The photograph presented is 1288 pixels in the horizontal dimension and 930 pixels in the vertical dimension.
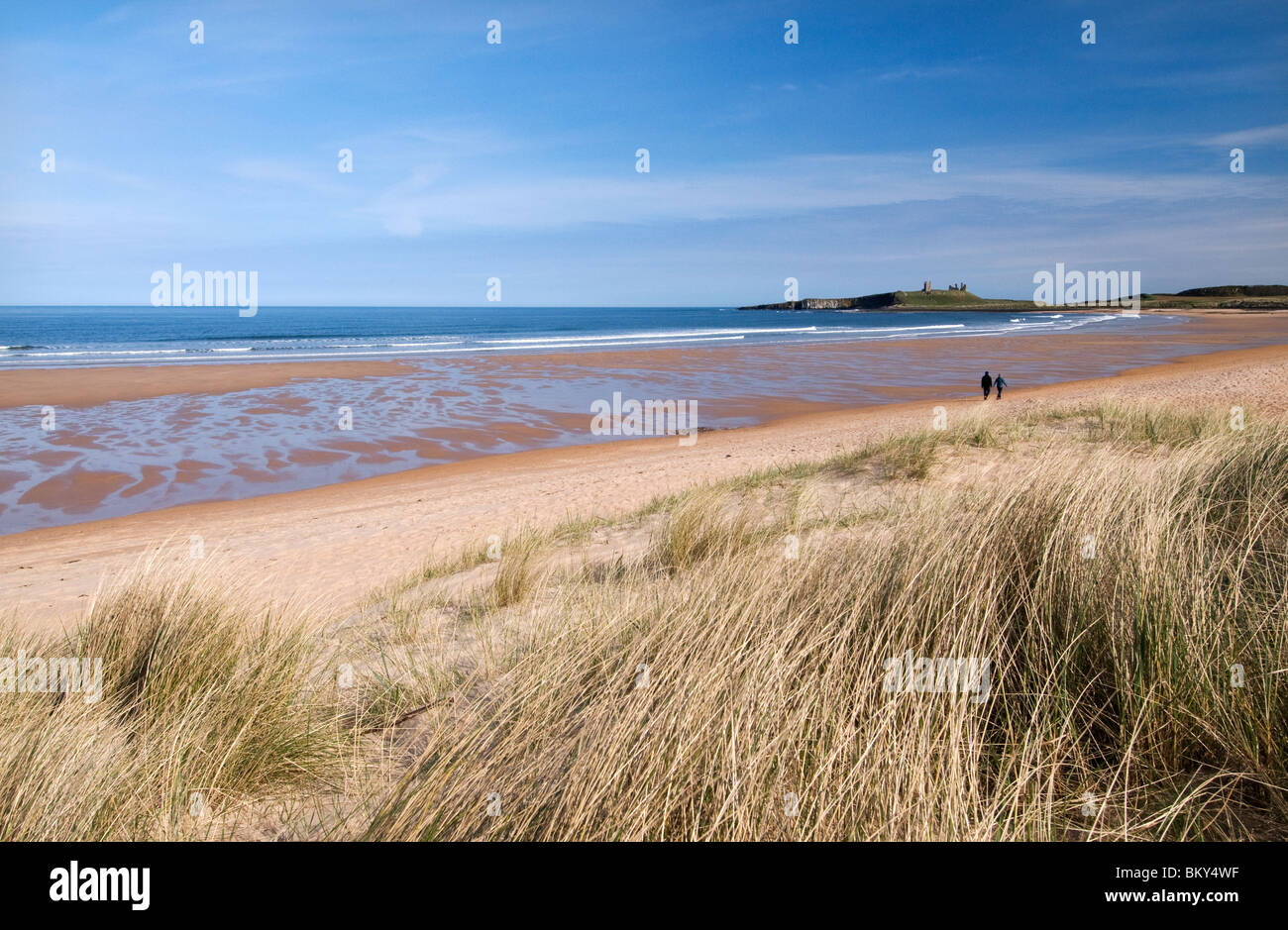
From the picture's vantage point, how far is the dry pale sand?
7.42 metres

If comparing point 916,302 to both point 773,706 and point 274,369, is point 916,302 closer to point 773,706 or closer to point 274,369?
point 274,369

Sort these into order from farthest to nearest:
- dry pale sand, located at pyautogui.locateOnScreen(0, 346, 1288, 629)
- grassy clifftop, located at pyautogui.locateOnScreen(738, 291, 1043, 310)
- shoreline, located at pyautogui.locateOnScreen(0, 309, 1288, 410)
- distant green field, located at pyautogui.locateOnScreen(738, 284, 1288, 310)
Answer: grassy clifftop, located at pyautogui.locateOnScreen(738, 291, 1043, 310) → distant green field, located at pyautogui.locateOnScreen(738, 284, 1288, 310) → shoreline, located at pyautogui.locateOnScreen(0, 309, 1288, 410) → dry pale sand, located at pyautogui.locateOnScreen(0, 346, 1288, 629)

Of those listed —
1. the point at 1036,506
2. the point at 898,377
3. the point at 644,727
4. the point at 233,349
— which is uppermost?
the point at 233,349

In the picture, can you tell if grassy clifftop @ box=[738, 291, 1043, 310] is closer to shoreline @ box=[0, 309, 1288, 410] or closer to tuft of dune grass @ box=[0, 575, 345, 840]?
shoreline @ box=[0, 309, 1288, 410]

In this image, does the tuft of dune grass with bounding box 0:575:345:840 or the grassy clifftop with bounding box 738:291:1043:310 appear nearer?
the tuft of dune grass with bounding box 0:575:345:840

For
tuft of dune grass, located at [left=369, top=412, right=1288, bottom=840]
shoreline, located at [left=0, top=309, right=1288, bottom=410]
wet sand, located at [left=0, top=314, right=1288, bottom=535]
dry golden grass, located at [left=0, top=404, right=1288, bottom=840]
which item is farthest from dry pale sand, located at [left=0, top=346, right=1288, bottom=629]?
shoreline, located at [left=0, top=309, right=1288, bottom=410]

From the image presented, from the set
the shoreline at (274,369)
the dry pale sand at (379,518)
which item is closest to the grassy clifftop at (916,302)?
the shoreline at (274,369)

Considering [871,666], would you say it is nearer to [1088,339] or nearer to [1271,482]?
[1271,482]

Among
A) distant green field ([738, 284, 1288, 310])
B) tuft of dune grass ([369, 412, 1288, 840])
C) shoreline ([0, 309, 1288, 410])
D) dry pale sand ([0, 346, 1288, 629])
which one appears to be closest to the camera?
tuft of dune grass ([369, 412, 1288, 840])

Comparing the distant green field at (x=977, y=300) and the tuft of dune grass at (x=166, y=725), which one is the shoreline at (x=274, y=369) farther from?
the distant green field at (x=977, y=300)
